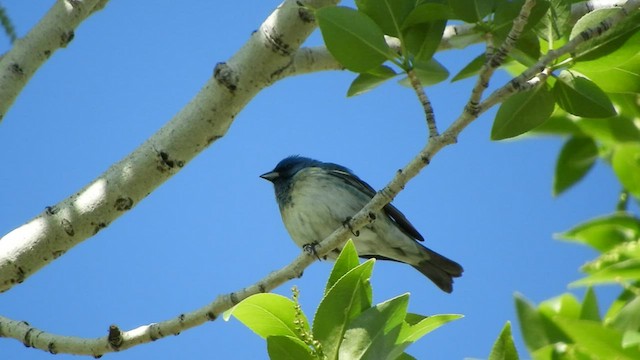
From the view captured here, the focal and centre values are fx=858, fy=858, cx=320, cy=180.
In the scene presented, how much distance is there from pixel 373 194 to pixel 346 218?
600 mm

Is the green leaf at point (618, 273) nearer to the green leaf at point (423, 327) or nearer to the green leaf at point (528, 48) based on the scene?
the green leaf at point (423, 327)

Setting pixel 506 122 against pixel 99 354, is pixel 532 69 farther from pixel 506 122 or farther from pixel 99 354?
pixel 99 354

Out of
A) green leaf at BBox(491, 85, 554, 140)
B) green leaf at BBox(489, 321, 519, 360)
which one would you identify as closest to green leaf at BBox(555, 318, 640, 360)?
green leaf at BBox(489, 321, 519, 360)

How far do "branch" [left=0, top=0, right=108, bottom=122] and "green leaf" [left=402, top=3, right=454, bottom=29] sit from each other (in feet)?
4.69

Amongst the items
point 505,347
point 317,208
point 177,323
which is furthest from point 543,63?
point 317,208

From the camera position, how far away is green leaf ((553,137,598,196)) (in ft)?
11.3

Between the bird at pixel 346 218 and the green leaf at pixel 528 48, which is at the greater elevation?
the bird at pixel 346 218

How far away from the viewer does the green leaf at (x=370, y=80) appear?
3.16 meters

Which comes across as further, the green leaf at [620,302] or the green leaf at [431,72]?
the green leaf at [431,72]

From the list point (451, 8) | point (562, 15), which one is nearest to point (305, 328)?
point (451, 8)

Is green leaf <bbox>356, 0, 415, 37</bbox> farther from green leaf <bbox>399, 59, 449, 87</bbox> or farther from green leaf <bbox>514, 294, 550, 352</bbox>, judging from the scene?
green leaf <bbox>514, 294, 550, 352</bbox>

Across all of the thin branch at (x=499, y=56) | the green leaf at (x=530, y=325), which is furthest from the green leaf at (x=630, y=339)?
the thin branch at (x=499, y=56)

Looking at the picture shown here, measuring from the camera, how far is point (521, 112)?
292 centimetres

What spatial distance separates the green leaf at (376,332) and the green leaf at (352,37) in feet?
3.03
